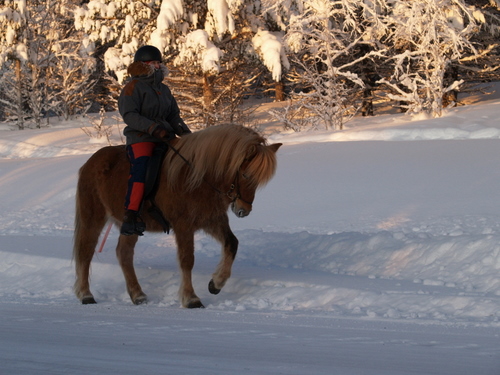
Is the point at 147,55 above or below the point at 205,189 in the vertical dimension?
above

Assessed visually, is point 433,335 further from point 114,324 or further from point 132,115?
point 132,115

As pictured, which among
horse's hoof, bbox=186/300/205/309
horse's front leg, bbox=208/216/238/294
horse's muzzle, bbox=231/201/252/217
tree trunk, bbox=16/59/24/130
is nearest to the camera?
horse's muzzle, bbox=231/201/252/217

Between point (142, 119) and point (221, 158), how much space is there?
2.74 ft

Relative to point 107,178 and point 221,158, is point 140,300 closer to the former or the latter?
point 107,178

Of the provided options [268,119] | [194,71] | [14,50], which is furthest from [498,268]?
[14,50]

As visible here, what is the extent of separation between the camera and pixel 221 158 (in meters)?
5.71

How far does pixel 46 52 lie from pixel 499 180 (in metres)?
24.9

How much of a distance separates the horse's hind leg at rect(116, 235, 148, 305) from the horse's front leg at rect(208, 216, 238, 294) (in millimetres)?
707

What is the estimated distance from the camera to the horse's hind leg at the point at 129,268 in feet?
20.2

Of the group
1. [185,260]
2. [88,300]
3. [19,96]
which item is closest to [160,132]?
[185,260]

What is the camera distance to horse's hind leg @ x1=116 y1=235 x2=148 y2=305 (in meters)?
6.15

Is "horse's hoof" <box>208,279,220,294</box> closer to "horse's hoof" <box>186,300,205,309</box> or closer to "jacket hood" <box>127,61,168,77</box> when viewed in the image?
"horse's hoof" <box>186,300,205,309</box>

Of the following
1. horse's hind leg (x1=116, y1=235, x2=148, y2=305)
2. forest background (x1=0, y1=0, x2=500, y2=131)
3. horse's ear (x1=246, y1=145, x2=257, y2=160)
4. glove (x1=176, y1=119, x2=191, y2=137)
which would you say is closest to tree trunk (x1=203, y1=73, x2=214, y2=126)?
forest background (x1=0, y1=0, x2=500, y2=131)

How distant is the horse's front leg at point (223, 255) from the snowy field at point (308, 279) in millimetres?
179
